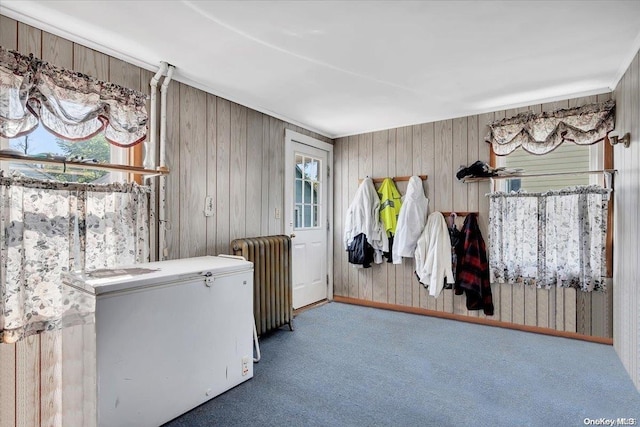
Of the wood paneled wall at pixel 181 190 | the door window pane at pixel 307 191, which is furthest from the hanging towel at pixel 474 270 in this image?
the wood paneled wall at pixel 181 190

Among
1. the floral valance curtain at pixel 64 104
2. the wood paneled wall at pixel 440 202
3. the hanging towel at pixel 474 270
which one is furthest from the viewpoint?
the hanging towel at pixel 474 270

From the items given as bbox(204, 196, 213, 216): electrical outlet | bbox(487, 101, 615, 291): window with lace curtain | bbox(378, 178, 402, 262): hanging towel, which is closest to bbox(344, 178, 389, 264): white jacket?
bbox(378, 178, 402, 262): hanging towel

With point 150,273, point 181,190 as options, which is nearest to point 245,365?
point 150,273

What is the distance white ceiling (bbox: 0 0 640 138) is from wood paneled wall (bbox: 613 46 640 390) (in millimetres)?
263

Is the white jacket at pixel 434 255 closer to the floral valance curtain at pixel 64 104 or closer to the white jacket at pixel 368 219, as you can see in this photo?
the white jacket at pixel 368 219

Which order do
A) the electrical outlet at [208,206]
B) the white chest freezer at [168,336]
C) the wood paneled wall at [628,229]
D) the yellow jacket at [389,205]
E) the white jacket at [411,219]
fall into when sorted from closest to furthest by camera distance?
the white chest freezer at [168,336] → the wood paneled wall at [628,229] → the electrical outlet at [208,206] → the white jacket at [411,219] → the yellow jacket at [389,205]

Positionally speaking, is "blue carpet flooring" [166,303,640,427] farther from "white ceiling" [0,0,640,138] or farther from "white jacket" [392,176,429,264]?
"white ceiling" [0,0,640,138]

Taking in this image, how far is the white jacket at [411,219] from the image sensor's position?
3848 mm

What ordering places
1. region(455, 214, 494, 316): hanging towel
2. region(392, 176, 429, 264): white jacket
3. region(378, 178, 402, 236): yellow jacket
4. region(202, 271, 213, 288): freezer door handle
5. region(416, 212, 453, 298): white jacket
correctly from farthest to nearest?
region(378, 178, 402, 236): yellow jacket, region(392, 176, 429, 264): white jacket, region(416, 212, 453, 298): white jacket, region(455, 214, 494, 316): hanging towel, region(202, 271, 213, 288): freezer door handle

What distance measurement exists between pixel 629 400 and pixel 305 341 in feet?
7.30

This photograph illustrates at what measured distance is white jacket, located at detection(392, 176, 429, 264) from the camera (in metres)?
3.85

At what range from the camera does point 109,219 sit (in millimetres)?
2174

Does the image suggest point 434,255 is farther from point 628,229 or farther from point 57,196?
point 57,196

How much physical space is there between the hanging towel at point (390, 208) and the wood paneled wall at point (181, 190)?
1.07 m
